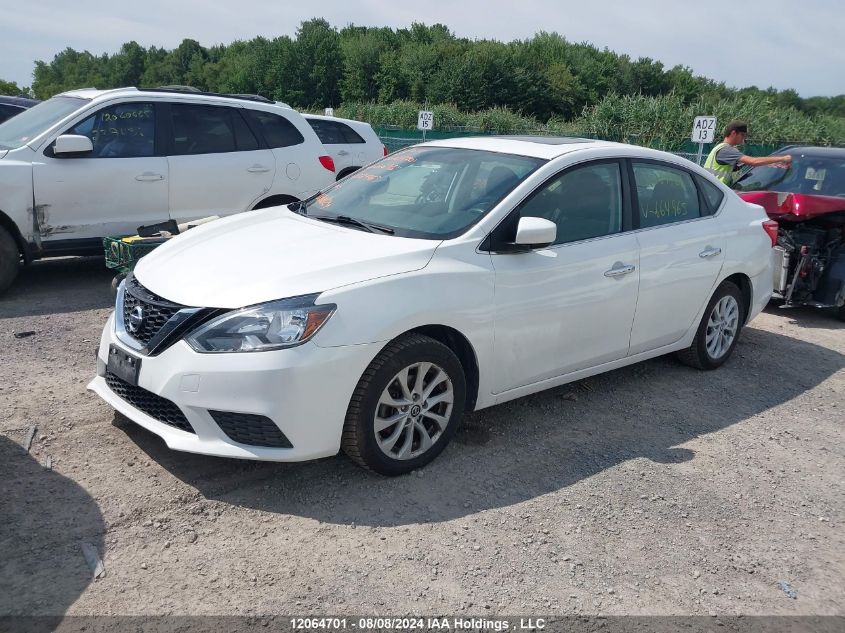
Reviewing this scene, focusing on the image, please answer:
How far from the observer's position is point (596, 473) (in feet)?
13.9

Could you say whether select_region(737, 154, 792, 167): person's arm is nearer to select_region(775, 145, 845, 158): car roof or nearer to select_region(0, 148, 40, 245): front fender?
select_region(775, 145, 845, 158): car roof

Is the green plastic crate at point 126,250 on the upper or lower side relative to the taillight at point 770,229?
lower

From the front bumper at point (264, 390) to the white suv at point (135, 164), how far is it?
4028 millimetres

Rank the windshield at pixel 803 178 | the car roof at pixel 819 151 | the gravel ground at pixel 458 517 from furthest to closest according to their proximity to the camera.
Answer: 1. the car roof at pixel 819 151
2. the windshield at pixel 803 178
3. the gravel ground at pixel 458 517

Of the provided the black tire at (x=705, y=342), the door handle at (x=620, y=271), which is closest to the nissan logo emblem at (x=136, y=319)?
the door handle at (x=620, y=271)

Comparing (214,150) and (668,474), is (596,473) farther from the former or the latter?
(214,150)

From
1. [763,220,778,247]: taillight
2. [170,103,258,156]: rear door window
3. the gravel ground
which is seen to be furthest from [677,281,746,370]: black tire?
[170,103,258,156]: rear door window

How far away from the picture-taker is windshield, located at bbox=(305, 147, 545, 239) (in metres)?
4.41

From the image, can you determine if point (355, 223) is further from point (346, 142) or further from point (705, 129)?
point (705, 129)

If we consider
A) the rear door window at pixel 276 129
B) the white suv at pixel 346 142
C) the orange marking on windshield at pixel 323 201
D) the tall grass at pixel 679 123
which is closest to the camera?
the orange marking on windshield at pixel 323 201

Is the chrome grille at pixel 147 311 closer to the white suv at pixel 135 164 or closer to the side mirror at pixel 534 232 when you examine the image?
the side mirror at pixel 534 232

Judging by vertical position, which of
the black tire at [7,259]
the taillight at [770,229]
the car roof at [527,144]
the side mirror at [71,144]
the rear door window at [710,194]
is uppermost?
the car roof at [527,144]

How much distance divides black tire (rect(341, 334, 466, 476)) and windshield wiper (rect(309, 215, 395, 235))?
0.79 meters

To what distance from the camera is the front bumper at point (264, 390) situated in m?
3.46
